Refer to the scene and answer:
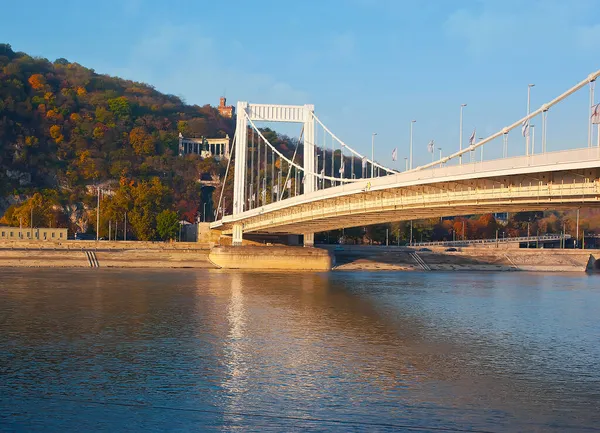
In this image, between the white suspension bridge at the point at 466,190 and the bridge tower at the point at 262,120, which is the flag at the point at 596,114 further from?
the bridge tower at the point at 262,120

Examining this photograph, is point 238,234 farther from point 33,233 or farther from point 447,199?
point 447,199

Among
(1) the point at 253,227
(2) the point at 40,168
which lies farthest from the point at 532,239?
(2) the point at 40,168

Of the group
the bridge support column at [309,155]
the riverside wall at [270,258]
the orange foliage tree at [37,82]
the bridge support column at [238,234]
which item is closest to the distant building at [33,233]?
the bridge support column at [238,234]

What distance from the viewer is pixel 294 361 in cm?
1823

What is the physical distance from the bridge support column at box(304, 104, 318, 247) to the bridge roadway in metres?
8.82

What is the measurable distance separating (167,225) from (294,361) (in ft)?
177

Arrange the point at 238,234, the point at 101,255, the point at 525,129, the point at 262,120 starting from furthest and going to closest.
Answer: the point at 262,120 → the point at 238,234 → the point at 101,255 → the point at 525,129

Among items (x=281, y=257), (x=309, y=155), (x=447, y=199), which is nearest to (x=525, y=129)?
(x=447, y=199)

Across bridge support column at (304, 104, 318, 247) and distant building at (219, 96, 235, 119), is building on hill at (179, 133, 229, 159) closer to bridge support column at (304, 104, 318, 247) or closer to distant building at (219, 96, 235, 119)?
distant building at (219, 96, 235, 119)

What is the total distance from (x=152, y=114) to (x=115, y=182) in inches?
1064

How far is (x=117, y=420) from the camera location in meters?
12.9

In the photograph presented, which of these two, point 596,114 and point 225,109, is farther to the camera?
point 225,109

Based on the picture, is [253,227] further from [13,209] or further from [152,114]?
[152,114]

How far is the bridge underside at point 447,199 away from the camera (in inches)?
872
